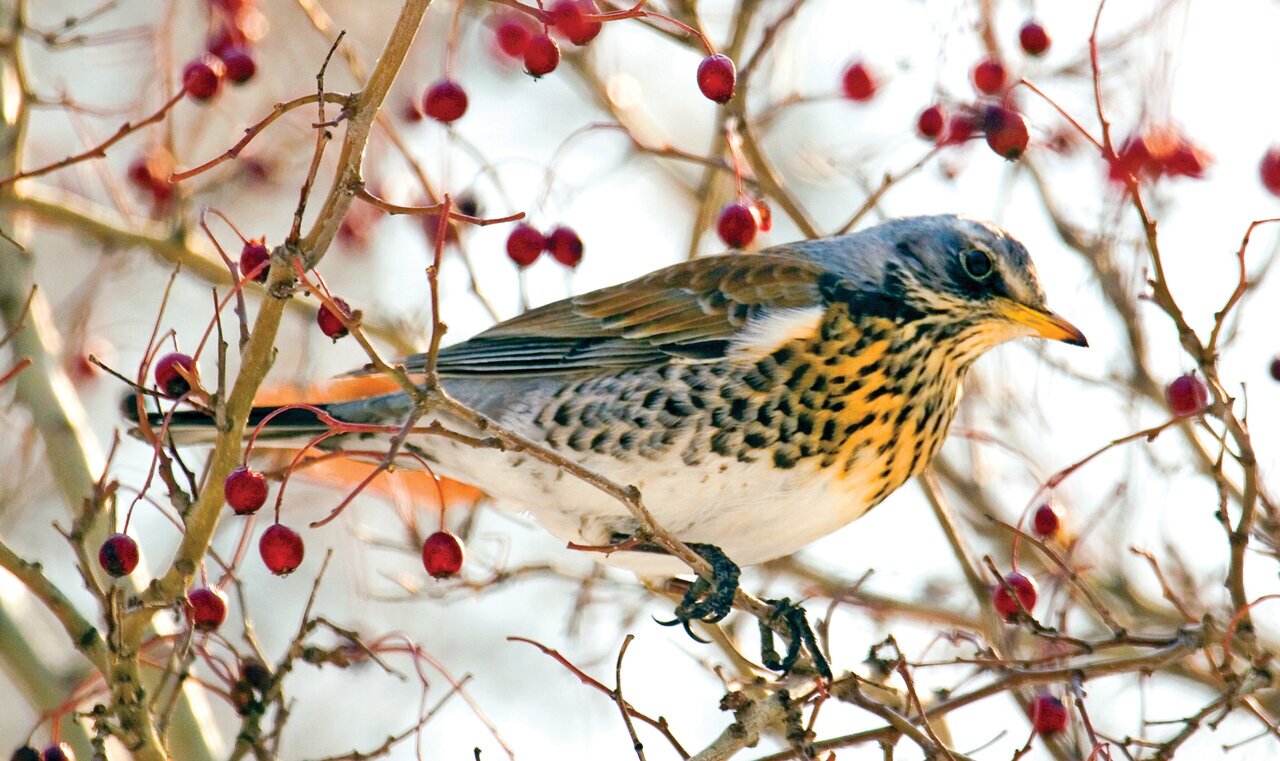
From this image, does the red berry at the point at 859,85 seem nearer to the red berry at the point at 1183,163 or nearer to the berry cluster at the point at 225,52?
the red berry at the point at 1183,163

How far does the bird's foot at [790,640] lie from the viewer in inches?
163

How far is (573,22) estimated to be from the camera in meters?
3.40

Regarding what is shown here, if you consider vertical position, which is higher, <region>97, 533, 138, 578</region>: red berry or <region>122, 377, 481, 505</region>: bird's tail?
<region>122, 377, 481, 505</region>: bird's tail

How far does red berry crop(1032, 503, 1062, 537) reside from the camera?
4.01m

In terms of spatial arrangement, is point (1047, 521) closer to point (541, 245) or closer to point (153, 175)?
point (541, 245)

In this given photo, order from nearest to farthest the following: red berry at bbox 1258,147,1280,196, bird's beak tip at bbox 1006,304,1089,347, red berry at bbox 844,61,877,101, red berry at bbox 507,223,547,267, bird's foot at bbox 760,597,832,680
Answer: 1. bird's foot at bbox 760,597,832,680
2. bird's beak tip at bbox 1006,304,1089,347
3. red berry at bbox 507,223,547,267
4. red berry at bbox 1258,147,1280,196
5. red berry at bbox 844,61,877,101

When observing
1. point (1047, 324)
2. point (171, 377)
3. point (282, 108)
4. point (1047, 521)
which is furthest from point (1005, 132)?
point (171, 377)

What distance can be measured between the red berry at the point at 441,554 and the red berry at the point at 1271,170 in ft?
9.18

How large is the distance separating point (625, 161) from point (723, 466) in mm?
1332

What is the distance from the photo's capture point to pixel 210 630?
11.0 feet

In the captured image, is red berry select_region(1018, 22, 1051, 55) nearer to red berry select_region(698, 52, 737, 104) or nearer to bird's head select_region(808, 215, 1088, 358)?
bird's head select_region(808, 215, 1088, 358)

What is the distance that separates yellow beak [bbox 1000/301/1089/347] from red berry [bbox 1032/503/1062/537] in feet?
1.94

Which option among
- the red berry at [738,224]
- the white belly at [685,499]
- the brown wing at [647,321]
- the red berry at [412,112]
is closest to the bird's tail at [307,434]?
the white belly at [685,499]

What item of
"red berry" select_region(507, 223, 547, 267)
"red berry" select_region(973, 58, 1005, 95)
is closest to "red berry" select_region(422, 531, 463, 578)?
"red berry" select_region(507, 223, 547, 267)
